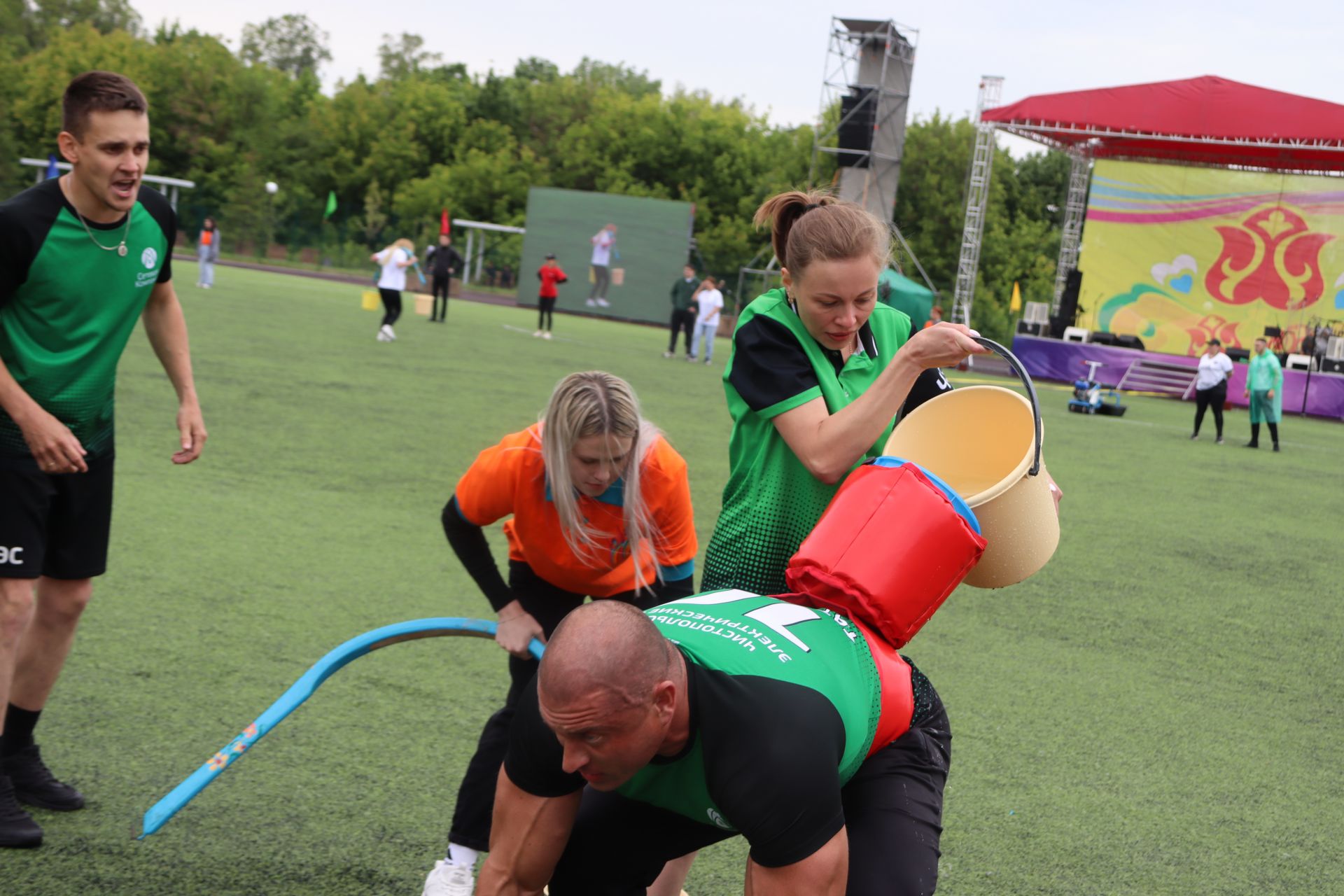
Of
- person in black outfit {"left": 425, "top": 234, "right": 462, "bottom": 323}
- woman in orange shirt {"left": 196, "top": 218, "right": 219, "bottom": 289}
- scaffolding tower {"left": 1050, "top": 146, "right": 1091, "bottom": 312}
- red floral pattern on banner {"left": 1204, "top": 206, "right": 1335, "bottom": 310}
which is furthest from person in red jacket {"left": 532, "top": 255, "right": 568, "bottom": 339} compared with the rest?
red floral pattern on banner {"left": 1204, "top": 206, "right": 1335, "bottom": 310}

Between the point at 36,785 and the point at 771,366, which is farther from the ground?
the point at 771,366

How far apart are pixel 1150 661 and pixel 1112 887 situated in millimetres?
2664

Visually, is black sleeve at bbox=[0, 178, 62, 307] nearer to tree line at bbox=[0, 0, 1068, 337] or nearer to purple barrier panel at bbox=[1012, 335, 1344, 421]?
purple barrier panel at bbox=[1012, 335, 1344, 421]

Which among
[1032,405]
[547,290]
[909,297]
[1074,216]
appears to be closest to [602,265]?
[909,297]

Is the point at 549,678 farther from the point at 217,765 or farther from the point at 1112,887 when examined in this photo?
the point at 1112,887

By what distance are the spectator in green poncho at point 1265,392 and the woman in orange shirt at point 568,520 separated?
16.7 meters

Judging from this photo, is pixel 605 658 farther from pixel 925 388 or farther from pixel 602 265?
pixel 602 265

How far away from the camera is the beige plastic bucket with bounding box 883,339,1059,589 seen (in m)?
2.61

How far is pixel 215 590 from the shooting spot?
5707 mm

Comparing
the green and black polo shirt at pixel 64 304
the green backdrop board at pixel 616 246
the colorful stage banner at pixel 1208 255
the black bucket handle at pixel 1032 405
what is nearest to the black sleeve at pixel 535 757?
the black bucket handle at pixel 1032 405

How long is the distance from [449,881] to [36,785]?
1.31 meters

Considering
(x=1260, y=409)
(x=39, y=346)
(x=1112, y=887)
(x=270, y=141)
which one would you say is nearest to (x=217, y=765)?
(x=39, y=346)

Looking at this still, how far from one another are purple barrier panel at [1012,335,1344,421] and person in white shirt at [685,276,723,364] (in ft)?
25.0

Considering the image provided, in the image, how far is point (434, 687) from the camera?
483cm
